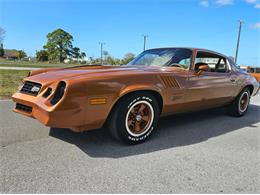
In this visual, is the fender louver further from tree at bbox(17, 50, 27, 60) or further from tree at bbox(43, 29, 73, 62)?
tree at bbox(17, 50, 27, 60)

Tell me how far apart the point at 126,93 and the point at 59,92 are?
32.8 inches

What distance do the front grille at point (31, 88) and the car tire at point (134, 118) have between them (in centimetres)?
101

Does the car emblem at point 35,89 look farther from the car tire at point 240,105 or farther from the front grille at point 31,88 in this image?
the car tire at point 240,105

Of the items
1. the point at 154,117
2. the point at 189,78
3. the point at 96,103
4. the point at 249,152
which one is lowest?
the point at 249,152

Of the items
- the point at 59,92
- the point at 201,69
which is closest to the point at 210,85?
the point at 201,69

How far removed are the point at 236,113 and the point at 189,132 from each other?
1.93 meters

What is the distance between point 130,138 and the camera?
3.23 m

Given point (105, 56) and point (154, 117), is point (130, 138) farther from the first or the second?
point (105, 56)

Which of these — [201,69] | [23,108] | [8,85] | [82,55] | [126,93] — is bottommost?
[8,85]

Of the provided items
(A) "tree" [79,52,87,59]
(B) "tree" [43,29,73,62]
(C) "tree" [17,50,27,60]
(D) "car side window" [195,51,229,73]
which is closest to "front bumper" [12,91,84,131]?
(D) "car side window" [195,51,229,73]

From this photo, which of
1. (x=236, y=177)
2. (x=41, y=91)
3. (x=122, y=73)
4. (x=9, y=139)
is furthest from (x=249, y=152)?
(x=9, y=139)

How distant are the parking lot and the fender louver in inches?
31.5

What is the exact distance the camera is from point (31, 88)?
3184 mm

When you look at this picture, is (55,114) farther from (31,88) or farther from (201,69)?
(201,69)
